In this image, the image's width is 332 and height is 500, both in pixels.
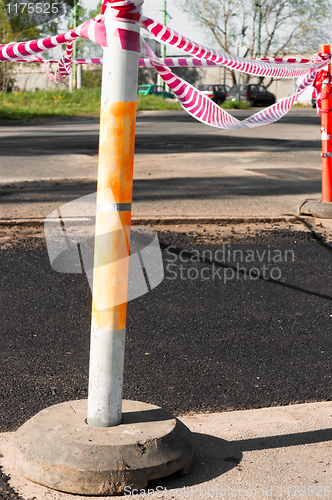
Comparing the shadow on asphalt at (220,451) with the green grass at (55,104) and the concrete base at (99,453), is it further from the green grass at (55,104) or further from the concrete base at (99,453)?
the green grass at (55,104)

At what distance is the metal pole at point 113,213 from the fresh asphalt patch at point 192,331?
69 cm

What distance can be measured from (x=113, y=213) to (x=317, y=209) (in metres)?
5.30

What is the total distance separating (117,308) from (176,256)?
330 cm

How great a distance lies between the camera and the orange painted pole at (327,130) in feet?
22.2

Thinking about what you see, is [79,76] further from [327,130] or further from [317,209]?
[317,209]

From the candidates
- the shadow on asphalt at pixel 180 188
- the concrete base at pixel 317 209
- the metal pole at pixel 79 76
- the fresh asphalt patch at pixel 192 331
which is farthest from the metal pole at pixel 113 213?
the metal pole at pixel 79 76

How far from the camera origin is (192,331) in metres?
3.90

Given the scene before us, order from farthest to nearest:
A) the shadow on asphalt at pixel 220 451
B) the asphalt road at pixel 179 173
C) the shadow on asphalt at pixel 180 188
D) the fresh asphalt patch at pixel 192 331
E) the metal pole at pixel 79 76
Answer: the metal pole at pixel 79 76, the shadow on asphalt at pixel 180 188, the asphalt road at pixel 179 173, the fresh asphalt patch at pixel 192 331, the shadow on asphalt at pixel 220 451

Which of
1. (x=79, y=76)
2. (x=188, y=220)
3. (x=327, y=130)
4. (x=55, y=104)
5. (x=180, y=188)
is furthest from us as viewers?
(x=79, y=76)

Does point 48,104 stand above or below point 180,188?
above

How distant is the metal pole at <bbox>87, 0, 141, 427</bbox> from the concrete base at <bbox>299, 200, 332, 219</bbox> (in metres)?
5.20

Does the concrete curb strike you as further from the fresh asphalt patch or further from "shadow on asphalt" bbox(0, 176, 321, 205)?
"shadow on asphalt" bbox(0, 176, 321, 205)

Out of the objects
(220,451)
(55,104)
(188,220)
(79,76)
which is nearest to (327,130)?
(188,220)

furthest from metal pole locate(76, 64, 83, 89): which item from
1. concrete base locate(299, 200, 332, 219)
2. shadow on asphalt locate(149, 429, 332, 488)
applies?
shadow on asphalt locate(149, 429, 332, 488)
